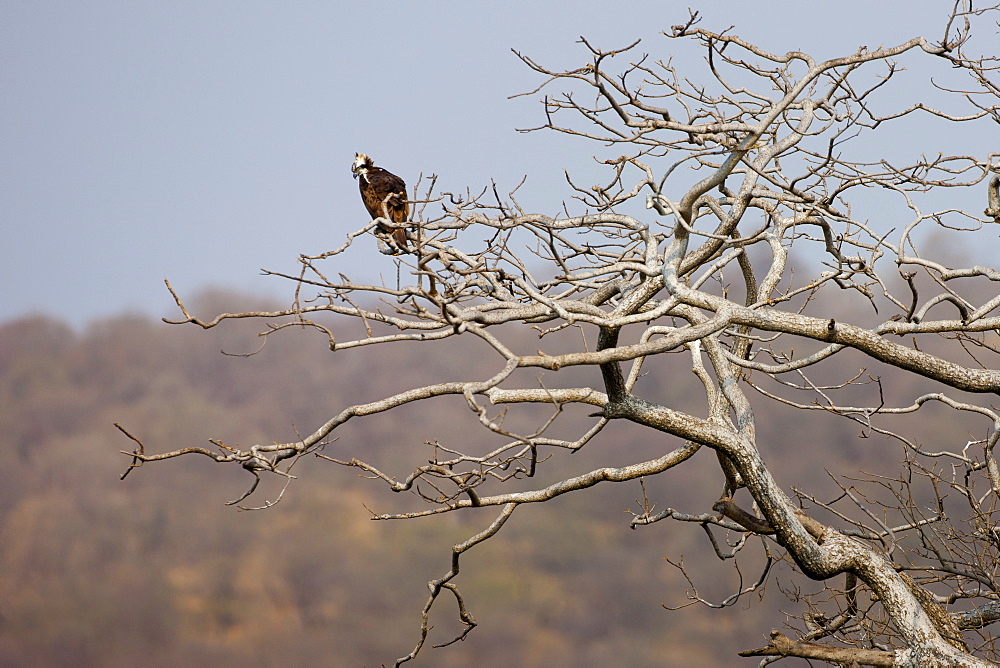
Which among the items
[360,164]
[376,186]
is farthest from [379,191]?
[360,164]

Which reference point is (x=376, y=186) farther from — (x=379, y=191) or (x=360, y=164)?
(x=360, y=164)

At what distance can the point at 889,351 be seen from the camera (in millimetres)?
3295

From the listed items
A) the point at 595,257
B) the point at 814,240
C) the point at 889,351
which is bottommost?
the point at 889,351

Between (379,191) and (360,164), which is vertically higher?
(360,164)

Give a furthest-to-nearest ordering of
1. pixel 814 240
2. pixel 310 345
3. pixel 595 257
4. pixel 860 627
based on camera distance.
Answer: pixel 310 345, pixel 814 240, pixel 860 627, pixel 595 257

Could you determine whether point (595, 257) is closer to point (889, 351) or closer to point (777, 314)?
point (777, 314)

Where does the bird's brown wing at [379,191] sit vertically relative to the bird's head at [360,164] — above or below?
below

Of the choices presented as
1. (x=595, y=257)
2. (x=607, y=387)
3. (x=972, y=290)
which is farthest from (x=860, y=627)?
(x=972, y=290)

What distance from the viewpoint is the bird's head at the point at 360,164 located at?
4625mm

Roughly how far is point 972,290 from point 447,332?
827cm

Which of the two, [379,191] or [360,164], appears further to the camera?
[360,164]

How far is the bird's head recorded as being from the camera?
462cm

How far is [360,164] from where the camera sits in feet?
15.2

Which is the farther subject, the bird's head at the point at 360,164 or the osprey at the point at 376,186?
the bird's head at the point at 360,164
